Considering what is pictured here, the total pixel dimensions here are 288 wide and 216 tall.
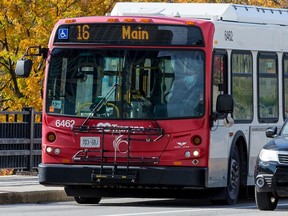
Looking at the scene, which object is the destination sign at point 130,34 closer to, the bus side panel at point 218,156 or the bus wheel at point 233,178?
the bus side panel at point 218,156

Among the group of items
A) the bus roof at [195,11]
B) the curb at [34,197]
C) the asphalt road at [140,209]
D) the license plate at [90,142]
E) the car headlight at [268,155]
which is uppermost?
the bus roof at [195,11]

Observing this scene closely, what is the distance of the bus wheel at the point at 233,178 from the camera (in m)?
18.7

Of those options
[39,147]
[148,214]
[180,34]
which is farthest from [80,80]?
[39,147]

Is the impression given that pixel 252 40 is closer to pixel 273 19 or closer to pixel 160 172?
pixel 273 19

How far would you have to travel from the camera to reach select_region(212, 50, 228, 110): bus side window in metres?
18.2

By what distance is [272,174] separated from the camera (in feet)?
54.3

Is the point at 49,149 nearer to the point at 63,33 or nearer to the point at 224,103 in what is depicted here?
the point at 63,33

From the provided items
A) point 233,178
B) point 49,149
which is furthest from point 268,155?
point 49,149

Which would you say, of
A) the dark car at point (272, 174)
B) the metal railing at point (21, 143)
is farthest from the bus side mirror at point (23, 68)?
the metal railing at point (21, 143)

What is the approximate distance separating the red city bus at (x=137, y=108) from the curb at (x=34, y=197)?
0.68 m

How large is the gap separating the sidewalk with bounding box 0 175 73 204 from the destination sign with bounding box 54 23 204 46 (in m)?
2.49

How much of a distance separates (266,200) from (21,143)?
8.40 meters

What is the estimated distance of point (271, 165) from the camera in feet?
54.6

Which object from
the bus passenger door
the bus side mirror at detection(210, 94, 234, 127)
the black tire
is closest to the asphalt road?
the black tire
